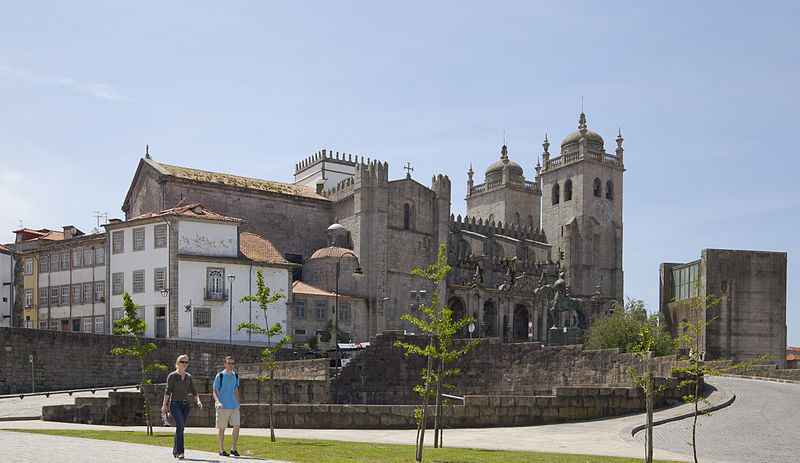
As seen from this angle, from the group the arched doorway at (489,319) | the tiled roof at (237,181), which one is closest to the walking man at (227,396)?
the tiled roof at (237,181)

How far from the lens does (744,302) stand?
245ft

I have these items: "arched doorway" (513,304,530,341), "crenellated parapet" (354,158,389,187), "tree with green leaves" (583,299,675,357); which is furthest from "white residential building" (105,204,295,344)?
"arched doorway" (513,304,530,341)

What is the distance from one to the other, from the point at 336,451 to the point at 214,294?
34.6 meters

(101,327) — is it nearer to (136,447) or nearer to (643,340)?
(136,447)

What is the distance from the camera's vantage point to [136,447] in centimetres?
1580

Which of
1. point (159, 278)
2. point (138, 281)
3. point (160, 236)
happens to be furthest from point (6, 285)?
point (160, 236)

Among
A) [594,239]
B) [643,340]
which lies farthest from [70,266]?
[594,239]

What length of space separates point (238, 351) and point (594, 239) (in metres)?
56.5

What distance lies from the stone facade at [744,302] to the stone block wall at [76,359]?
1836 inches

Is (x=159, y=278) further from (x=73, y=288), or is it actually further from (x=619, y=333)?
(x=619, y=333)

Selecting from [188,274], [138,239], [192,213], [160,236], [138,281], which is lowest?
[138,281]

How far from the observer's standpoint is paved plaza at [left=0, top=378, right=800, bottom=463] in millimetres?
14586

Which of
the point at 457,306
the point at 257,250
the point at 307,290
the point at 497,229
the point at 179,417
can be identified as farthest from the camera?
the point at 497,229

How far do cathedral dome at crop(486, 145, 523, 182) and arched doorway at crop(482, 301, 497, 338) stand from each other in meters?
34.2
